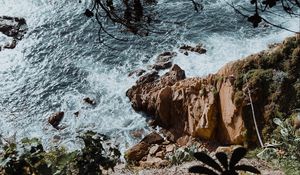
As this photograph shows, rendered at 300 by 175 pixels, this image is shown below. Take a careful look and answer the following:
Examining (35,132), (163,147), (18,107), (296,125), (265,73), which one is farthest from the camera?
(18,107)

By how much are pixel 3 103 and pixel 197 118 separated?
5646mm

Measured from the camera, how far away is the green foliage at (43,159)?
316 centimetres

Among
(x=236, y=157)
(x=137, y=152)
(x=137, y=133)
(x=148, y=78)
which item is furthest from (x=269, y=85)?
(x=236, y=157)

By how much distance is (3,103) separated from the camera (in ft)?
44.5

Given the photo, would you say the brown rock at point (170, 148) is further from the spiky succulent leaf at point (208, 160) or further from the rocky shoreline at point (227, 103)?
the spiky succulent leaf at point (208, 160)

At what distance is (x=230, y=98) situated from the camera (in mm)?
10070

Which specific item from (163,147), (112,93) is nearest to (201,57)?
(112,93)

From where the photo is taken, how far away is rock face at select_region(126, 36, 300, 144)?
31.4 feet

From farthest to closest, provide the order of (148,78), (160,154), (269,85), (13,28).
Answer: (13,28)
(148,78)
(160,154)
(269,85)

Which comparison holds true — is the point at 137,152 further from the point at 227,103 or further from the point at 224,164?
the point at 224,164

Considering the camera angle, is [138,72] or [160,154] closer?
[160,154]

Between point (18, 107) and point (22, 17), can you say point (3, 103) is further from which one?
point (22, 17)

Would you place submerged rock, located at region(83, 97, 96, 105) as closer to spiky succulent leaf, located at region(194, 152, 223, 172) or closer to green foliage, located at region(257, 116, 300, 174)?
green foliage, located at region(257, 116, 300, 174)

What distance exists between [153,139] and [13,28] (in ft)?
23.1
